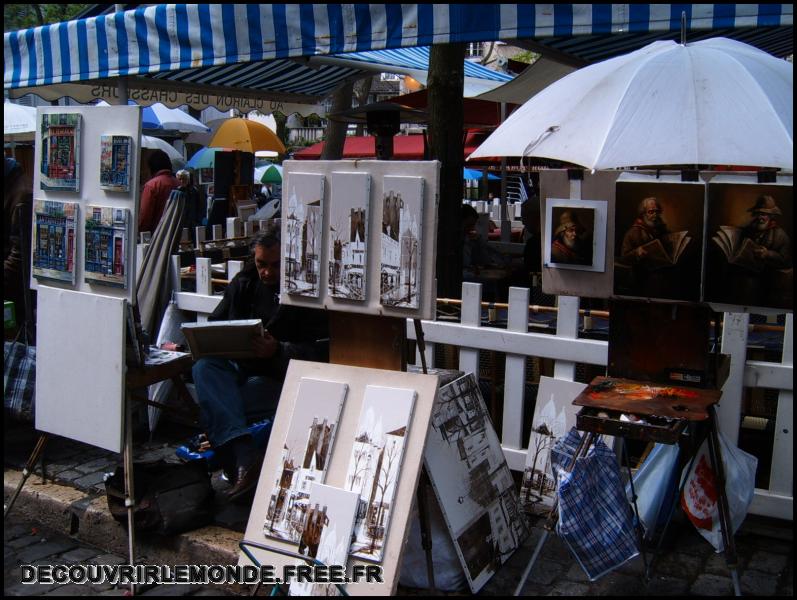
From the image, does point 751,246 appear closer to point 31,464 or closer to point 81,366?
point 81,366

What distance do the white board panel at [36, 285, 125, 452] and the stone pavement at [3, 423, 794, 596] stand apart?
546 mm

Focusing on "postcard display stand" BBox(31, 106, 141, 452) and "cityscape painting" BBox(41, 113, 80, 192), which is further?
"cityscape painting" BBox(41, 113, 80, 192)

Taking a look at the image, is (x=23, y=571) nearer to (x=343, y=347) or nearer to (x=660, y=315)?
(x=343, y=347)

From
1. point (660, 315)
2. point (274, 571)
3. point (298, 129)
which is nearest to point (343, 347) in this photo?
point (274, 571)

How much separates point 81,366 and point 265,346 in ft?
2.86

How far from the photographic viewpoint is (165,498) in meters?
4.03

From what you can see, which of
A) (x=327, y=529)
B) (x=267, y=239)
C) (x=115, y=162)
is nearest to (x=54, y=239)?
(x=115, y=162)

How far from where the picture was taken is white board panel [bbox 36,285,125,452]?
12.6 ft

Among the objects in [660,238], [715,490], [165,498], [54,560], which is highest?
[660,238]

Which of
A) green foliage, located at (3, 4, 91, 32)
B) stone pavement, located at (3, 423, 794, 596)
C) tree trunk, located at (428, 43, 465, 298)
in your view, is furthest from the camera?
green foliage, located at (3, 4, 91, 32)

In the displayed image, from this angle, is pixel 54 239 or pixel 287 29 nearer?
pixel 287 29

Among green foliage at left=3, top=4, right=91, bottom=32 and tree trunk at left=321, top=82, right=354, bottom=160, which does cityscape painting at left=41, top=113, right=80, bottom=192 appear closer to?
tree trunk at left=321, top=82, right=354, bottom=160

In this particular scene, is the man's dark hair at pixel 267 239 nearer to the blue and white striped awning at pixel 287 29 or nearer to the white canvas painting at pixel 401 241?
the blue and white striped awning at pixel 287 29

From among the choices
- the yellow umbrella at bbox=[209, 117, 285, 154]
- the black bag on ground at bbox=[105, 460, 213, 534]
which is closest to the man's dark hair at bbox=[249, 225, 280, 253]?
the black bag on ground at bbox=[105, 460, 213, 534]
